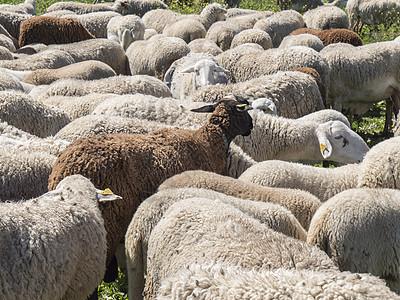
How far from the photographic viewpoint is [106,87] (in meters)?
7.37

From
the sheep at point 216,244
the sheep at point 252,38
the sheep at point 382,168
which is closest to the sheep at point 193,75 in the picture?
the sheep at point 252,38

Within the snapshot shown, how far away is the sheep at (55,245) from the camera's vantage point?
329cm

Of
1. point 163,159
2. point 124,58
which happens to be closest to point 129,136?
point 163,159

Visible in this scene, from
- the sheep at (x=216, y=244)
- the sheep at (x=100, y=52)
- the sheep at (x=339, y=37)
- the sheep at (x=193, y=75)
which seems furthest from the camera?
the sheep at (x=339, y=37)

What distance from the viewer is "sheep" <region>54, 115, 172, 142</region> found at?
5391 millimetres

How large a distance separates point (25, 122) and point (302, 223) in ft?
9.94

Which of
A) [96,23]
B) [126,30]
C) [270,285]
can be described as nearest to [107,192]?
[270,285]

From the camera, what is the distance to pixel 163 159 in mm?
4688

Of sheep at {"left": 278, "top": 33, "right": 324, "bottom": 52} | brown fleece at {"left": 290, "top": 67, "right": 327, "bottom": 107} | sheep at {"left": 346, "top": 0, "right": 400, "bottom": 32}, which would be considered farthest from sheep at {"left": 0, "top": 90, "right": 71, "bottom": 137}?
sheep at {"left": 346, "top": 0, "right": 400, "bottom": 32}

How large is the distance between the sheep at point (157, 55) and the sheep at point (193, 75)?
3.12 ft

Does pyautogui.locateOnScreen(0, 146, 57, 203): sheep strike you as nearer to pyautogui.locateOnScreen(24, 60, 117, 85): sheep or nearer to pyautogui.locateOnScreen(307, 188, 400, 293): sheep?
pyautogui.locateOnScreen(307, 188, 400, 293): sheep

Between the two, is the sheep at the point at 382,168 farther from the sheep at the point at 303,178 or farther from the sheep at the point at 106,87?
the sheep at the point at 106,87

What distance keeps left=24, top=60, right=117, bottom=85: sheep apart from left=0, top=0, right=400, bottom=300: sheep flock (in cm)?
2

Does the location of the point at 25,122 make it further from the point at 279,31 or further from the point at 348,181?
the point at 279,31
